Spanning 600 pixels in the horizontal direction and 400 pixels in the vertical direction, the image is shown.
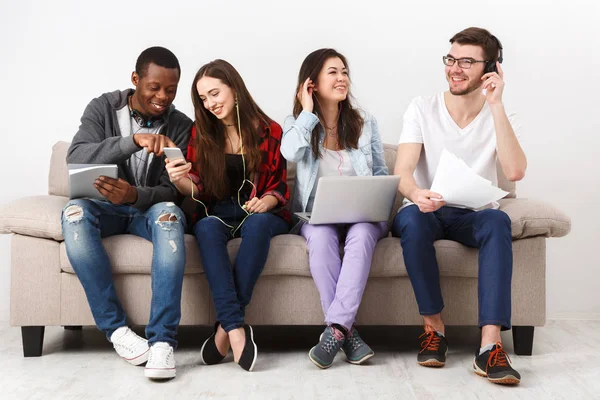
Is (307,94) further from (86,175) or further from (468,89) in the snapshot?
(86,175)

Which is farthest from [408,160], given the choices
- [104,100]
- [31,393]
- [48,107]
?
[48,107]

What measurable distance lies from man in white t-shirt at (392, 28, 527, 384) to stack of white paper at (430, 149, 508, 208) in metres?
0.04

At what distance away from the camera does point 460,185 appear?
249cm

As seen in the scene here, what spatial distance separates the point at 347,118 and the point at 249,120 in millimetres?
380

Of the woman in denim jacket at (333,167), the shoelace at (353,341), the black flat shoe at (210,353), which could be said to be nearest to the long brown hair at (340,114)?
the woman in denim jacket at (333,167)

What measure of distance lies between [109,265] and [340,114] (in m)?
1.02

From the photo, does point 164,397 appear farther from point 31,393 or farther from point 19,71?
point 19,71

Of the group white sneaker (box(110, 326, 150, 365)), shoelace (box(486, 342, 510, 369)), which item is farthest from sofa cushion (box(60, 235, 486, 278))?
shoelace (box(486, 342, 510, 369))

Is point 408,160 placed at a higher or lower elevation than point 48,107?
lower

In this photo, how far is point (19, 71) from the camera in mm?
3594

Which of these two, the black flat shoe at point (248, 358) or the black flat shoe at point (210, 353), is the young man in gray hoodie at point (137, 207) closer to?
the black flat shoe at point (210, 353)

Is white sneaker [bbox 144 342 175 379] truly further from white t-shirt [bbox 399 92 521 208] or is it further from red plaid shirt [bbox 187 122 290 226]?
white t-shirt [bbox 399 92 521 208]

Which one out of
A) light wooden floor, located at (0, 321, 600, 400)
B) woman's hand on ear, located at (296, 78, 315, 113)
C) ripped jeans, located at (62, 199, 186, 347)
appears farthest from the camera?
woman's hand on ear, located at (296, 78, 315, 113)

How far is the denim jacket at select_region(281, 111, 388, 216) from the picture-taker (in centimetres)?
279
